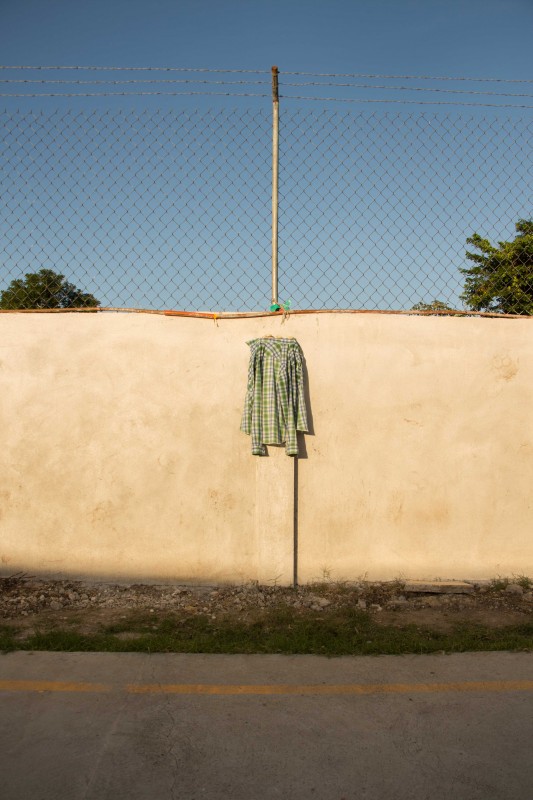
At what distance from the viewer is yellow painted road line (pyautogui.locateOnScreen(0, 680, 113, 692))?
3.45 metres

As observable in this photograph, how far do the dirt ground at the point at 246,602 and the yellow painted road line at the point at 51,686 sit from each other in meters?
0.83

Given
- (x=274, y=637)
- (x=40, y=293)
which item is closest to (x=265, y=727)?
(x=274, y=637)

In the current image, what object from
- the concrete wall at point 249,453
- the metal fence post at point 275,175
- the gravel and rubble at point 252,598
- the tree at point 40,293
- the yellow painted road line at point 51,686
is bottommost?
the yellow painted road line at point 51,686

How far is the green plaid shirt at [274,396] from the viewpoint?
5113 millimetres

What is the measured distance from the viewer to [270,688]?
11.6ft

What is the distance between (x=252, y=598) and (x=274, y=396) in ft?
5.06

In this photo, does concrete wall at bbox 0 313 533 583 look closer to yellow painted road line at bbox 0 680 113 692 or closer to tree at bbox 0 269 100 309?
tree at bbox 0 269 100 309

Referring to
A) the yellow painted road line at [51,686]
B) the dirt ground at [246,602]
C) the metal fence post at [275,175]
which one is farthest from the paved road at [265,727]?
the metal fence post at [275,175]

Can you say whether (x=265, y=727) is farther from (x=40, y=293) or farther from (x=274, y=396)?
(x=40, y=293)

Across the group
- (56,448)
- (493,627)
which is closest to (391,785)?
(493,627)

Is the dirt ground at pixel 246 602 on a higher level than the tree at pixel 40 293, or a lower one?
lower

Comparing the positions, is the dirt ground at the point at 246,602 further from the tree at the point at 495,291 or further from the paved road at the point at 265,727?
the tree at the point at 495,291

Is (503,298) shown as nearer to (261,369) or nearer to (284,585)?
(261,369)

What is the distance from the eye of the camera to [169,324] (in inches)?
211
